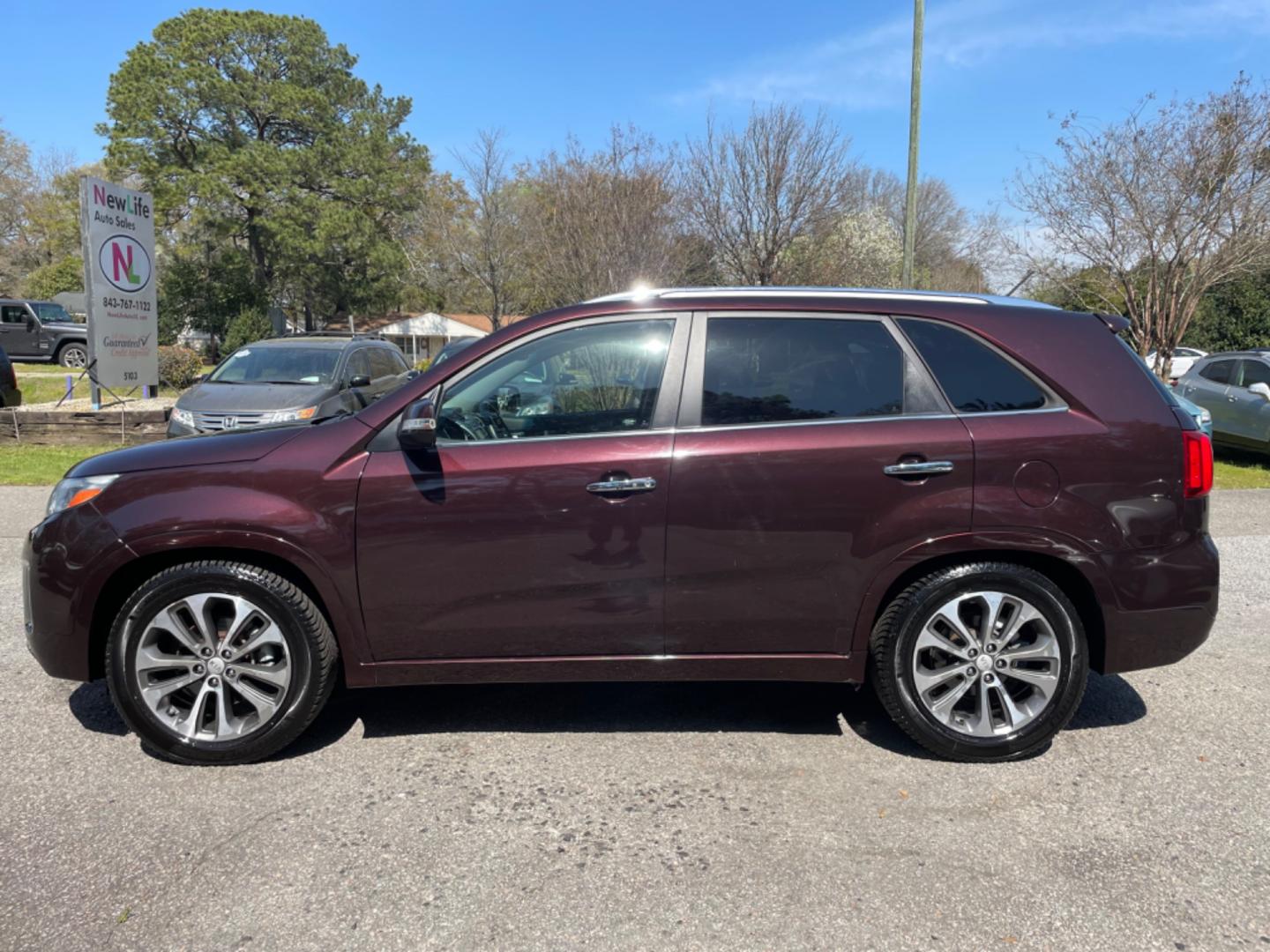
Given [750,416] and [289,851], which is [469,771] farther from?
[750,416]

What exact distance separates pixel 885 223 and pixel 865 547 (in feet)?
89.6

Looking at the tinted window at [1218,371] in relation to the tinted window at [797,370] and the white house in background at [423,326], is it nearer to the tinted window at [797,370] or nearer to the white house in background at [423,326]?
the tinted window at [797,370]

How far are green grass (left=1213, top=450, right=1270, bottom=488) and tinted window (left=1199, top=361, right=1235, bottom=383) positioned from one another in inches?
44.0

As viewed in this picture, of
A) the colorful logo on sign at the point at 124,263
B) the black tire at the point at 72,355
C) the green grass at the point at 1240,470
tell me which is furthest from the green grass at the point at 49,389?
the green grass at the point at 1240,470

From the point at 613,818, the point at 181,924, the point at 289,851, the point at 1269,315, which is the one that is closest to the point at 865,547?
the point at 613,818

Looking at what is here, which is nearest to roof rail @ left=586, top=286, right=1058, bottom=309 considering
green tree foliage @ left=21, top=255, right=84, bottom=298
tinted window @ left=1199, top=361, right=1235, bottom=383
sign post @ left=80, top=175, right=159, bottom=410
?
tinted window @ left=1199, top=361, right=1235, bottom=383

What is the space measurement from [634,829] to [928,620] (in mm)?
1390

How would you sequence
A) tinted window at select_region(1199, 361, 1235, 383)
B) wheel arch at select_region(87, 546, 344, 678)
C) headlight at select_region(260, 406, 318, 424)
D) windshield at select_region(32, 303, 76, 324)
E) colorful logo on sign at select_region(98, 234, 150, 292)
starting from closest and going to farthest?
wheel arch at select_region(87, 546, 344, 678), headlight at select_region(260, 406, 318, 424), tinted window at select_region(1199, 361, 1235, 383), colorful logo on sign at select_region(98, 234, 150, 292), windshield at select_region(32, 303, 76, 324)

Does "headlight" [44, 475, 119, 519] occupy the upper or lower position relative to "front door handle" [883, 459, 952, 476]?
lower

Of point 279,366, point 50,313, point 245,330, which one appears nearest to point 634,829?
point 279,366

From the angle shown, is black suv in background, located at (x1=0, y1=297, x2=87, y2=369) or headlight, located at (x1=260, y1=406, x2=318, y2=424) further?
black suv in background, located at (x1=0, y1=297, x2=87, y2=369)

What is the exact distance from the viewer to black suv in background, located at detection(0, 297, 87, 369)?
23.8 meters

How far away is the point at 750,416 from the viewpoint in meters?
3.44

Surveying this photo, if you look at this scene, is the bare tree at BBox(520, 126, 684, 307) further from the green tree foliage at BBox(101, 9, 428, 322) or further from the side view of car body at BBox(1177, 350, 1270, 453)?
the green tree foliage at BBox(101, 9, 428, 322)
